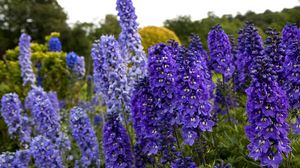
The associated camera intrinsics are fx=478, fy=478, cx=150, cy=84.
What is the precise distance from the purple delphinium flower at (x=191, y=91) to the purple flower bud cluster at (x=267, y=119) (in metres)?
0.75

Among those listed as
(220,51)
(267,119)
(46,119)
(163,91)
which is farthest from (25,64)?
(267,119)

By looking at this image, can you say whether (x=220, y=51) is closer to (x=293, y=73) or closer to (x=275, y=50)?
(x=275, y=50)

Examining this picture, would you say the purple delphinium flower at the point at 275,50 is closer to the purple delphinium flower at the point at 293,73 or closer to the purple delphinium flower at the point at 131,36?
the purple delphinium flower at the point at 293,73

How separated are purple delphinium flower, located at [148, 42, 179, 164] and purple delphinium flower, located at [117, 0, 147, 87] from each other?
1400 mm

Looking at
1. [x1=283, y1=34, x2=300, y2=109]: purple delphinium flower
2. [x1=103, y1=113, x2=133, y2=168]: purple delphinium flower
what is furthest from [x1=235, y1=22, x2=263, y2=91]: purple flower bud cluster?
[x1=103, y1=113, x2=133, y2=168]: purple delphinium flower

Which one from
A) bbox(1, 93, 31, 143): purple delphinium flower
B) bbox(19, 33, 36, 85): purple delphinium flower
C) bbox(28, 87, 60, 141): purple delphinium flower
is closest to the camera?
bbox(28, 87, 60, 141): purple delphinium flower

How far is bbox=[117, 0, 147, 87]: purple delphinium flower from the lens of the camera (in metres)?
6.59

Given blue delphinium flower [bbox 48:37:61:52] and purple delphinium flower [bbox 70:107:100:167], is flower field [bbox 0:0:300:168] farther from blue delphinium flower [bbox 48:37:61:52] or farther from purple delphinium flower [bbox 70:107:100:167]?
blue delphinium flower [bbox 48:37:61:52]

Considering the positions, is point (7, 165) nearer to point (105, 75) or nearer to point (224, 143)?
point (105, 75)

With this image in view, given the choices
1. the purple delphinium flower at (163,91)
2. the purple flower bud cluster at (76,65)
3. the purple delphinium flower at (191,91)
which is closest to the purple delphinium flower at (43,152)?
the purple delphinium flower at (163,91)

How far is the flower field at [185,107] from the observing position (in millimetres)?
4180

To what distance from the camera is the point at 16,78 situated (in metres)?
13.4

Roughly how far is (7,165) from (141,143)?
93.0 inches

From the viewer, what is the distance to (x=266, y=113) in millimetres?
3982
